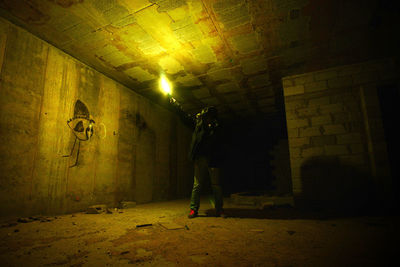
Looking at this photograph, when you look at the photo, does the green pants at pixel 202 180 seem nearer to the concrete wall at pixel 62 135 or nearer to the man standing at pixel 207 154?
the man standing at pixel 207 154

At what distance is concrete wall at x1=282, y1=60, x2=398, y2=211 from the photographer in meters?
4.31

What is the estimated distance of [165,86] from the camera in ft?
20.2

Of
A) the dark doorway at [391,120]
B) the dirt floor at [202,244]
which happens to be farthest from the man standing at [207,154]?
the dark doorway at [391,120]

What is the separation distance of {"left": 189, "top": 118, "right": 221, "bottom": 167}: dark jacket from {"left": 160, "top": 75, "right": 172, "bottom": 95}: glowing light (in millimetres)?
2475

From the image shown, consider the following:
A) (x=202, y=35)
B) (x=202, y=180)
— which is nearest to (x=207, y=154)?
(x=202, y=180)

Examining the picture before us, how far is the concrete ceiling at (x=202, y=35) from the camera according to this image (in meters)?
3.34

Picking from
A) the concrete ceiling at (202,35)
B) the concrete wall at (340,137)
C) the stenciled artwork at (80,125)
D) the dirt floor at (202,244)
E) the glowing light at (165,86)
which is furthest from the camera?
the glowing light at (165,86)

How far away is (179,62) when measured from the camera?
16.3 ft

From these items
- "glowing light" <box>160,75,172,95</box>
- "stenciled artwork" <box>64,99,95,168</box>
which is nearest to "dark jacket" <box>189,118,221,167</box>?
"glowing light" <box>160,75,172,95</box>

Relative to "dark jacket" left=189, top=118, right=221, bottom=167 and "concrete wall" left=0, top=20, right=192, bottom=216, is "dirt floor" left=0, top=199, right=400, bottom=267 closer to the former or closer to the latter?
"concrete wall" left=0, top=20, right=192, bottom=216

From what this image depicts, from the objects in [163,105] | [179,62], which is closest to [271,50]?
[179,62]

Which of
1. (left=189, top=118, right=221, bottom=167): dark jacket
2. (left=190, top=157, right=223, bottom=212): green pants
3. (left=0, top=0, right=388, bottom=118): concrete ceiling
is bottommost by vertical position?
(left=190, top=157, right=223, bottom=212): green pants

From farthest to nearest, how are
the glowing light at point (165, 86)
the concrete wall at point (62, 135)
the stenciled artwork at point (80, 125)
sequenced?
the glowing light at point (165, 86), the stenciled artwork at point (80, 125), the concrete wall at point (62, 135)

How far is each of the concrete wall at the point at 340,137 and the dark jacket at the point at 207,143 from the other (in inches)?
92.9
